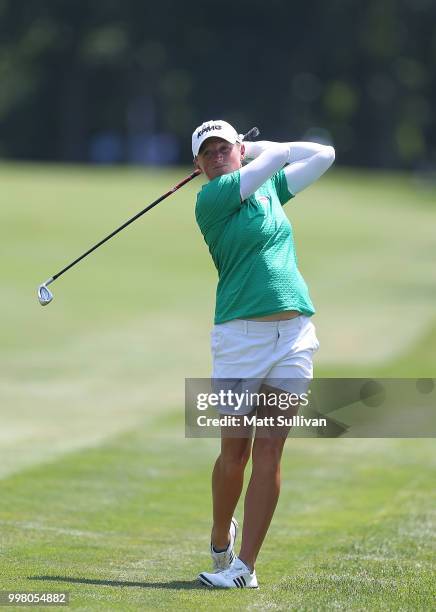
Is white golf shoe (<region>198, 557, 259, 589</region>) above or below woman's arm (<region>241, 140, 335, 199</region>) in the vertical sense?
below

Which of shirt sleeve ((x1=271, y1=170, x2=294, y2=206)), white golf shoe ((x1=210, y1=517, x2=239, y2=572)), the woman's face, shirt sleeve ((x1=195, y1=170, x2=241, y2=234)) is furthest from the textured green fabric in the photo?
white golf shoe ((x1=210, y1=517, x2=239, y2=572))

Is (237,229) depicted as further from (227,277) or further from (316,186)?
(316,186)

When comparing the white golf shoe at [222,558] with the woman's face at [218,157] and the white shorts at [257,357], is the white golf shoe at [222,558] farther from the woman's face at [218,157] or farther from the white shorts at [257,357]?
the woman's face at [218,157]

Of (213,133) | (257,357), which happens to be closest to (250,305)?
(257,357)

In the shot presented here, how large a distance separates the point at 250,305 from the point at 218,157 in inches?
29.1

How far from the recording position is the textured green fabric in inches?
259

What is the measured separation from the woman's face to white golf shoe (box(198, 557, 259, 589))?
73.0 inches

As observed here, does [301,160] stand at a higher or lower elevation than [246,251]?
higher

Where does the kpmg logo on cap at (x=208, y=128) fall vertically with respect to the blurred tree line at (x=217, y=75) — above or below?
below

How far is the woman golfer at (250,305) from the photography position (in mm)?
6586

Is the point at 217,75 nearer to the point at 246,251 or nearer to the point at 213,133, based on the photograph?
the point at 213,133

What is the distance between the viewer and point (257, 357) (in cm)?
661

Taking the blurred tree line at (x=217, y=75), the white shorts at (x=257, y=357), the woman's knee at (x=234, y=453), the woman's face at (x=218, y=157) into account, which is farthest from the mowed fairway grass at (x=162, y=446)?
the blurred tree line at (x=217, y=75)

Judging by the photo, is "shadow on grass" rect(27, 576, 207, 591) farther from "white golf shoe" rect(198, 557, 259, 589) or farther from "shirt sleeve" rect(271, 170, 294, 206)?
"shirt sleeve" rect(271, 170, 294, 206)
